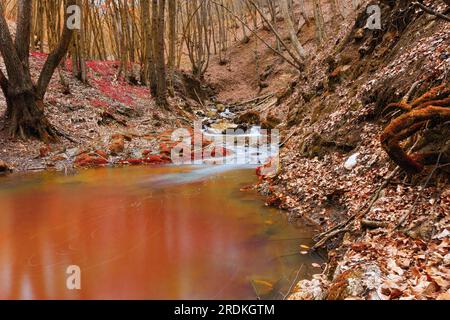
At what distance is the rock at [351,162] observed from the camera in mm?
6418

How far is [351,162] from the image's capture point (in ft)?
21.4

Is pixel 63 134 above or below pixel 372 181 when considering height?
above

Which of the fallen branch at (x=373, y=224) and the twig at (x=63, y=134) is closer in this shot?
the fallen branch at (x=373, y=224)

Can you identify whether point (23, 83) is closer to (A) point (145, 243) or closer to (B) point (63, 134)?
(B) point (63, 134)

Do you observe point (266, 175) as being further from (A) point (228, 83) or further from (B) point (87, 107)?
(A) point (228, 83)

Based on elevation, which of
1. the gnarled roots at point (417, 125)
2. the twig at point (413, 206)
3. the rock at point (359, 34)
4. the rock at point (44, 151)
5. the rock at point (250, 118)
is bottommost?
the twig at point (413, 206)

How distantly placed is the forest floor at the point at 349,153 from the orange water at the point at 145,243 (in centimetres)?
59

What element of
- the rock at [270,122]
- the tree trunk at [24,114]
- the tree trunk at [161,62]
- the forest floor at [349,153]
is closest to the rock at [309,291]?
Answer: the forest floor at [349,153]

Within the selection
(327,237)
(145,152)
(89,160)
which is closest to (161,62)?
(145,152)

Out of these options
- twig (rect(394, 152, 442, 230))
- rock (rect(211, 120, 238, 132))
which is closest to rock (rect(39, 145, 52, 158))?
rock (rect(211, 120, 238, 132))

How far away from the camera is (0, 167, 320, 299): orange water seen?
4.06m

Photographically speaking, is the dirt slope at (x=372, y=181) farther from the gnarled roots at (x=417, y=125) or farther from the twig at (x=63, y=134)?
the twig at (x=63, y=134)

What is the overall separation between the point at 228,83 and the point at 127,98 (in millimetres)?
15301

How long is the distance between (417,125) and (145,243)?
426cm
